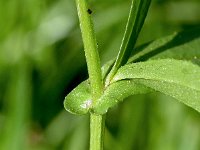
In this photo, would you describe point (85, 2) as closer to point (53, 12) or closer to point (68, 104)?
point (68, 104)

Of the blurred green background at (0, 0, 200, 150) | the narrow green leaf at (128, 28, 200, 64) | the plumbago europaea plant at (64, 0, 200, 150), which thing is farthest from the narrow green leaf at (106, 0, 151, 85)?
the blurred green background at (0, 0, 200, 150)

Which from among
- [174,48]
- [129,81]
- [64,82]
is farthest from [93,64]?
[64,82]

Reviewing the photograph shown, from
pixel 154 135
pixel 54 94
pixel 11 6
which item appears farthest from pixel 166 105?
pixel 11 6

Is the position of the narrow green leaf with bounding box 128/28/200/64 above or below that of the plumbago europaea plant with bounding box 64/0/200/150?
above

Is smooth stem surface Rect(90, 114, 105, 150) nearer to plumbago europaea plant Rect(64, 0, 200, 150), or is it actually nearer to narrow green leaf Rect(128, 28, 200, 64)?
plumbago europaea plant Rect(64, 0, 200, 150)

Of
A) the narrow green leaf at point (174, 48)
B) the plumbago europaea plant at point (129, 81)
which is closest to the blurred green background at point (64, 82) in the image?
the narrow green leaf at point (174, 48)

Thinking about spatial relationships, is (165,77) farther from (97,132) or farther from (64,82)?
(64,82)
